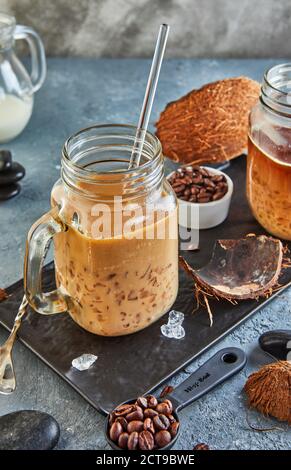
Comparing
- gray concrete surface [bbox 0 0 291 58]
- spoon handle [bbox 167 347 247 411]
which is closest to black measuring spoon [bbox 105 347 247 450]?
spoon handle [bbox 167 347 247 411]

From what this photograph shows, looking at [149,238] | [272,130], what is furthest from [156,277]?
[272,130]

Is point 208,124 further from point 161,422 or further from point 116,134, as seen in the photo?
point 161,422

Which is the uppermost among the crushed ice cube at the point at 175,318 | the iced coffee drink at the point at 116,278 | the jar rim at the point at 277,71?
the jar rim at the point at 277,71

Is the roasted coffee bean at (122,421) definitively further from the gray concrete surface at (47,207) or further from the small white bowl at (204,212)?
the small white bowl at (204,212)

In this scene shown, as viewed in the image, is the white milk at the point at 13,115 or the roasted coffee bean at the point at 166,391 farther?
the white milk at the point at 13,115

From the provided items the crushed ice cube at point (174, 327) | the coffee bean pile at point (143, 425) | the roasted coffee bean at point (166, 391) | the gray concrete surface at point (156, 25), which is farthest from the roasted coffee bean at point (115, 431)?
the gray concrete surface at point (156, 25)

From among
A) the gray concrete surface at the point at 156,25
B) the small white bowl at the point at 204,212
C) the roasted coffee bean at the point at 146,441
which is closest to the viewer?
the roasted coffee bean at the point at 146,441
